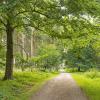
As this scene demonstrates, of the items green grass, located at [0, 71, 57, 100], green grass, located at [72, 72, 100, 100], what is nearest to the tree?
green grass, located at [0, 71, 57, 100]

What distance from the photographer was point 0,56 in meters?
28.9

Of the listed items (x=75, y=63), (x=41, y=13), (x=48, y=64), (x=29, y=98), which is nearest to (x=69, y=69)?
(x=75, y=63)

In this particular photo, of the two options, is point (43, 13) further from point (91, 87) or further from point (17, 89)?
point (91, 87)

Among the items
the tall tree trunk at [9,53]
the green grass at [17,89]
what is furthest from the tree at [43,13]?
the green grass at [17,89]

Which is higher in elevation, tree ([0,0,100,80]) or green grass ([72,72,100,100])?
tree ([0,0,100,80])

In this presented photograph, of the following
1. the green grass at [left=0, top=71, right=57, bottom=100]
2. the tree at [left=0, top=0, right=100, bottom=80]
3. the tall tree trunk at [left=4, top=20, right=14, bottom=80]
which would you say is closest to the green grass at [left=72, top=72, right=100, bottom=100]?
the green grass at [left=0, top=71, right=57, bottom=100]

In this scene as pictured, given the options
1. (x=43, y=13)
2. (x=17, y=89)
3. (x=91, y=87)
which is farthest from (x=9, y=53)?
(x=91, y=87)

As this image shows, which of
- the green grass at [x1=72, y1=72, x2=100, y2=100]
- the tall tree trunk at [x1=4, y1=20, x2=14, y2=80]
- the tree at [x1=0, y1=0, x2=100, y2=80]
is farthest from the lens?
the tall tree trunk at [x1=4, y1=20, x2=14, y2=80]

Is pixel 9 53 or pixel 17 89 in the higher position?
pixel 9 53

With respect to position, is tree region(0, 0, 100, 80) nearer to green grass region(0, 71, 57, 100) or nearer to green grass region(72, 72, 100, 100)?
green grass region(0, 71, 57, 100)

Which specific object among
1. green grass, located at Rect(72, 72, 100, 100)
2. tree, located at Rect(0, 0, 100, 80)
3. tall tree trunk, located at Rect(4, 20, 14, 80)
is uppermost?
tree, located at Rect(0, 0, 100, 80)

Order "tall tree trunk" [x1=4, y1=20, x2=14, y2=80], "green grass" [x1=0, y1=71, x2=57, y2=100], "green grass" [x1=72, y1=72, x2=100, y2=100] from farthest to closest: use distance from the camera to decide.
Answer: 1. "tall tree trunk" [x1=4, y1=20, x2=14, y2=80]
2. "green grass" [x1=72, y1=72, x2=100, y2=100]
3. "green grass" [x1=0, y1=71, x2=57, y2=100]

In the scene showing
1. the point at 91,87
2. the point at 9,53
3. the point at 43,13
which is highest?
the point at 43,13

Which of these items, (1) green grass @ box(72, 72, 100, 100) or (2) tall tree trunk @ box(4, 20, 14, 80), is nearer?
(1) green grass @ box(72, 72, 100, 100)
